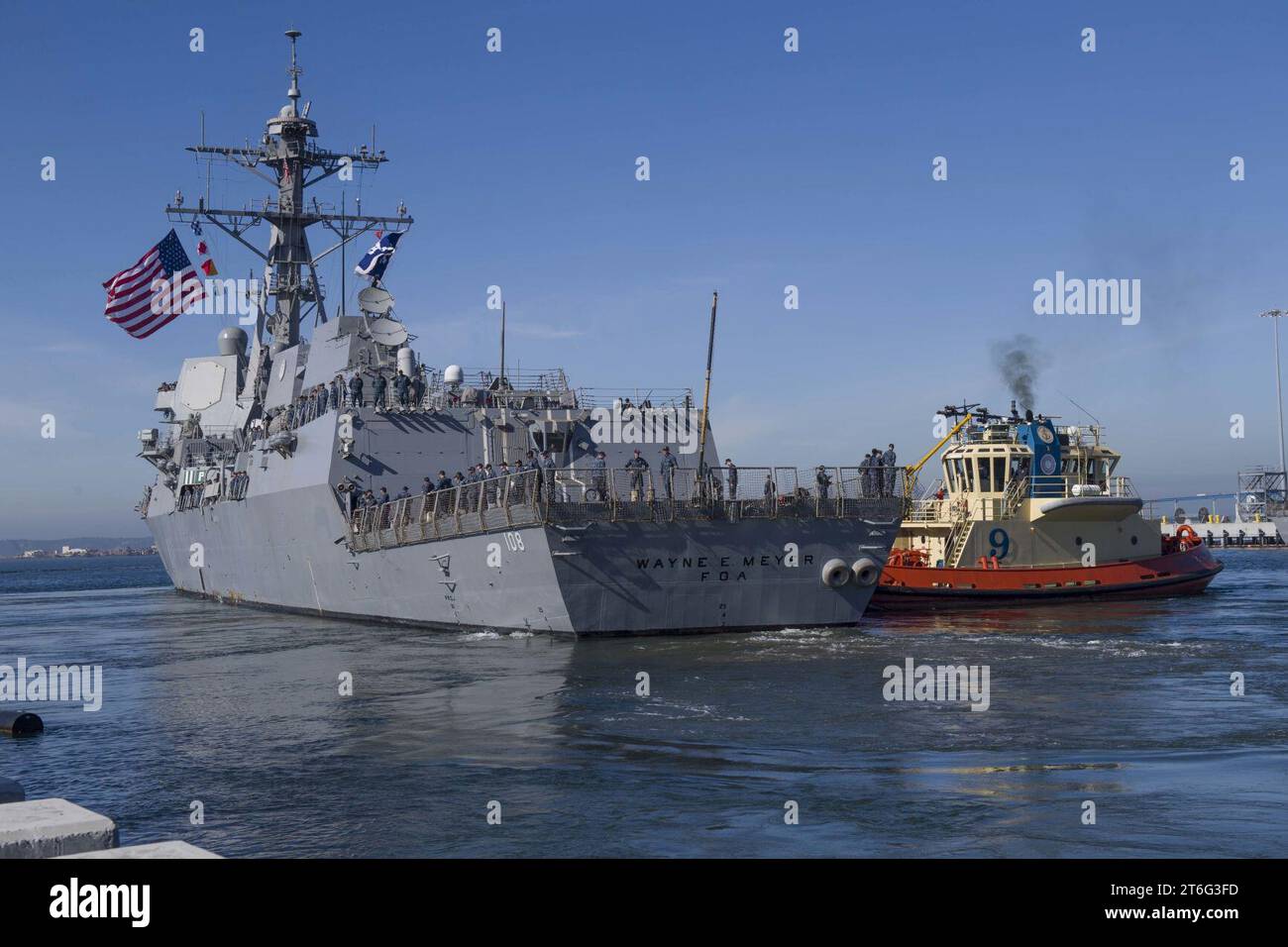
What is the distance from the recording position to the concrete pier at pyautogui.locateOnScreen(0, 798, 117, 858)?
6402 mm

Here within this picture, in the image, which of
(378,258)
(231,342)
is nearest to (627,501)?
(378,258)

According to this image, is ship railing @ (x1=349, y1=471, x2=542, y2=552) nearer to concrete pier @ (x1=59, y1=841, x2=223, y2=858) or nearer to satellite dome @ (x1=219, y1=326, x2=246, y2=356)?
concrete pier @ (x1=59, y1=841, x2=223, y2=858)

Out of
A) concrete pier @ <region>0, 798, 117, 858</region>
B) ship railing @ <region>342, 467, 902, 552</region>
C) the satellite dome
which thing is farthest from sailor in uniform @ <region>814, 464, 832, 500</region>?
the satellite dome

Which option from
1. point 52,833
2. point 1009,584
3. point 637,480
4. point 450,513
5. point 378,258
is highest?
point 378,258

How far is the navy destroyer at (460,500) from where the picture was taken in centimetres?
2480

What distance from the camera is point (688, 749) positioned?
13969mm

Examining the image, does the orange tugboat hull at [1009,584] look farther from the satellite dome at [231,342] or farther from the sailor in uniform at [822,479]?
the satellite dome at [231,342]

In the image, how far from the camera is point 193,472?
4859 centimetres

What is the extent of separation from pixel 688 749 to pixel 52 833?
8.45m

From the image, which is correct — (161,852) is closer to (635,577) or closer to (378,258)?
(635,577)

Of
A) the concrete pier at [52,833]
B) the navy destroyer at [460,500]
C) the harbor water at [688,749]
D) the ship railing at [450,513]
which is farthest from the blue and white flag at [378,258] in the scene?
the concrete pier at [52,833]

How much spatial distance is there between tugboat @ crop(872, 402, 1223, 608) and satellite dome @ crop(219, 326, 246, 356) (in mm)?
31948
